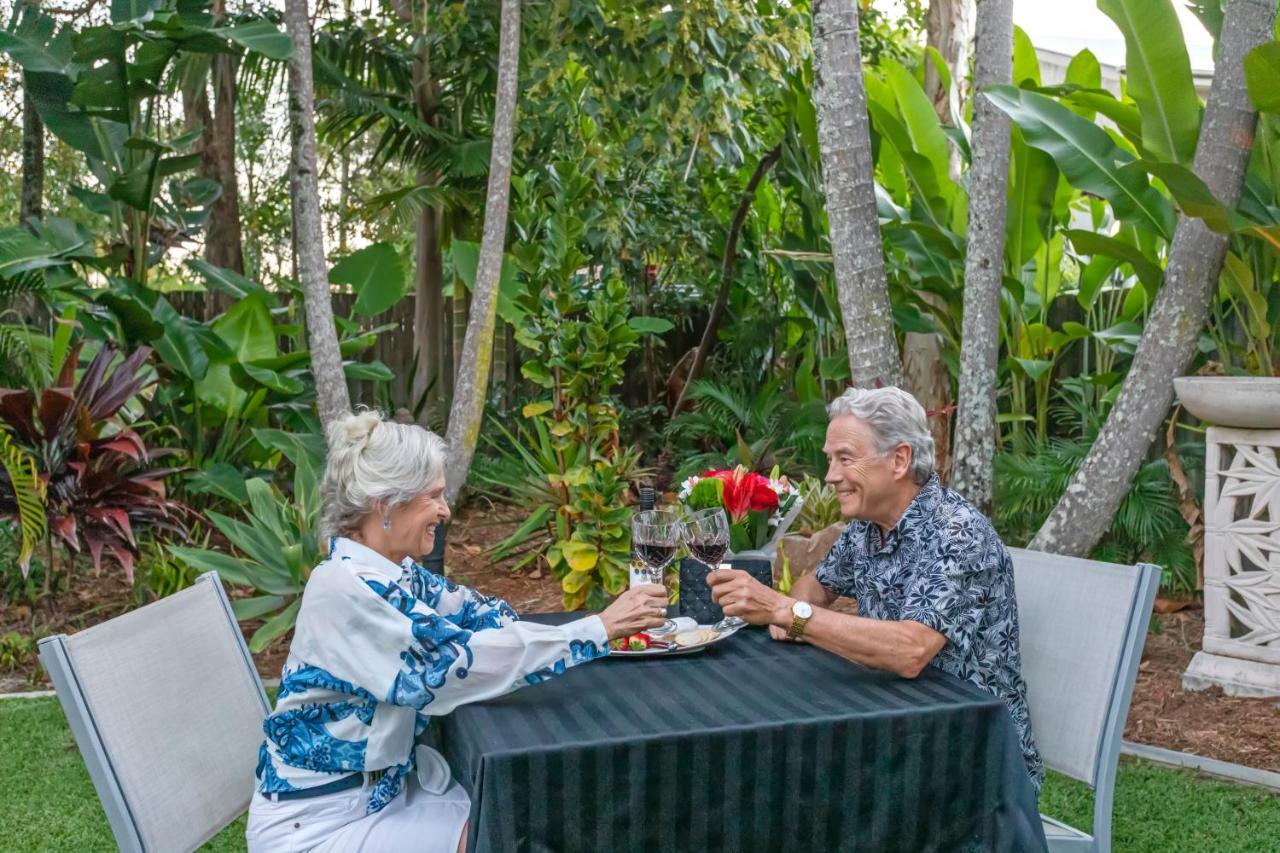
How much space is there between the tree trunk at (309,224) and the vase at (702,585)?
3995mm

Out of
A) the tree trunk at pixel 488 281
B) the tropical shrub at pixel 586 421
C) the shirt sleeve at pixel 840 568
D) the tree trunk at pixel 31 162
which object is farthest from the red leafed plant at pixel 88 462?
the tree trunk at pixel 31 162

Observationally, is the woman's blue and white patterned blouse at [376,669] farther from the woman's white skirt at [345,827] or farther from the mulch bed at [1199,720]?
the mulch bed at [1199,720]

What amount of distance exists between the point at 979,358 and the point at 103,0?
9.44 meters

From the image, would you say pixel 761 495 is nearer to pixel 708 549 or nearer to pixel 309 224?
pixel 708 549

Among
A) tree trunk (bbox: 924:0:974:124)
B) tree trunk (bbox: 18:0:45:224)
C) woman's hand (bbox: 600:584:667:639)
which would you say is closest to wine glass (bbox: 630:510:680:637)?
woman's hand (bbox: 600:584:667:639)

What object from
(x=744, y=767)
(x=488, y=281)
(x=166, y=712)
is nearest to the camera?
(x=744, y=767)

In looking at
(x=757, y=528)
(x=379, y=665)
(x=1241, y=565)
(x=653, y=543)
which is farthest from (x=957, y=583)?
(x=1241, y=565)

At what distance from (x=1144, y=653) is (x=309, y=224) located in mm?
4540

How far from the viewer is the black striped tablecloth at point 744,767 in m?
1.94

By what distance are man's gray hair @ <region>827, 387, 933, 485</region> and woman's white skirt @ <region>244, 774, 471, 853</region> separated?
3.86ft

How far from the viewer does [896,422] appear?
2.73 metres

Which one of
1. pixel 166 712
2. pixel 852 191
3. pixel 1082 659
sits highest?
pixel 852 191

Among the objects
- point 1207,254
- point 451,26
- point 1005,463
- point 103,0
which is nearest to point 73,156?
point 103,0

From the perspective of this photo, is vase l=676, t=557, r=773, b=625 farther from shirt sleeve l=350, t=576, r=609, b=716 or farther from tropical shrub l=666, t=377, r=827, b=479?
tropical shrub l=666, t=377, r=827, b=479
